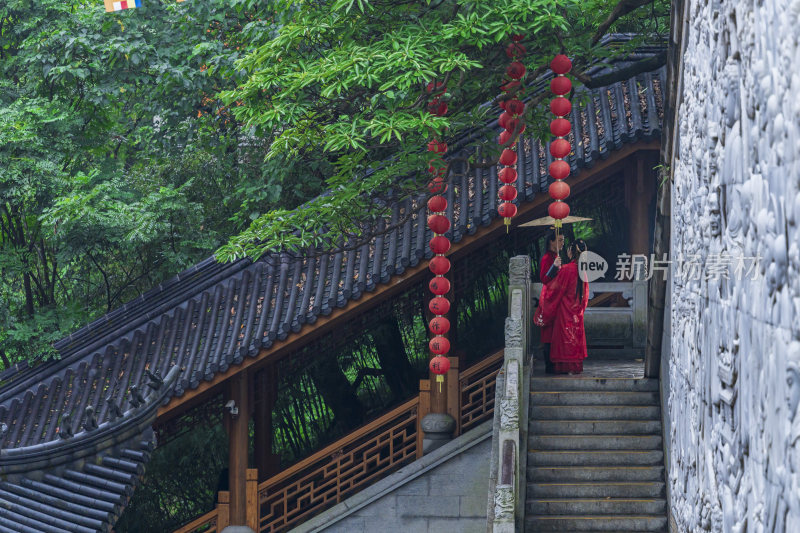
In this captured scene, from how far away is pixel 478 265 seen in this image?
1225 cm

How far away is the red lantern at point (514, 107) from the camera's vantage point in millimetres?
10234

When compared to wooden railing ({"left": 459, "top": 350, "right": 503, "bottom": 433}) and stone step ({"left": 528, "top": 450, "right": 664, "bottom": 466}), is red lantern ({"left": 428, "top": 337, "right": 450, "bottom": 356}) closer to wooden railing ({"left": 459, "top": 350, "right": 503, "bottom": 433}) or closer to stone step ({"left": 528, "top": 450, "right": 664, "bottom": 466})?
wooden railing ({"left": 459, "top": 350, "right": 503, "bottom": 433})

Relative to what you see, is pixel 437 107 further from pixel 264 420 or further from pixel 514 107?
pixel 264 420

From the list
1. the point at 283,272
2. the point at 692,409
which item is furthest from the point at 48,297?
the point at 692,409

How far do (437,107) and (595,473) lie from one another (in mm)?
3629

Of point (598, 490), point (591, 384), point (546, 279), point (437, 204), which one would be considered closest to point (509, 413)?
point (598, 490)

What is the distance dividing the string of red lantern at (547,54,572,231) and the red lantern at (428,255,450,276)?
1308mm

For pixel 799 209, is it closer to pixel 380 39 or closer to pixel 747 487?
pixel 747 487

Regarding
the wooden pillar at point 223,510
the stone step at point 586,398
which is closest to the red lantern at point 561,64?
the stone step at point 586,398

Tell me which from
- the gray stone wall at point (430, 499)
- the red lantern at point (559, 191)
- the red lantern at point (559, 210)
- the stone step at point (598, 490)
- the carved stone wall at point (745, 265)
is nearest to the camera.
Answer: the carved stone wall at point (745, 265)

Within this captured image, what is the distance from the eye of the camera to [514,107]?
10.2m

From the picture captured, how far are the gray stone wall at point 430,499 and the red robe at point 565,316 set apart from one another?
1.44 meters

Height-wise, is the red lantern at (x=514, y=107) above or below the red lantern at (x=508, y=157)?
above

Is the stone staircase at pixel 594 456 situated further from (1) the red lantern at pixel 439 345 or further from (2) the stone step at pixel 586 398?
(1) the red lantern at pixel 439 345
